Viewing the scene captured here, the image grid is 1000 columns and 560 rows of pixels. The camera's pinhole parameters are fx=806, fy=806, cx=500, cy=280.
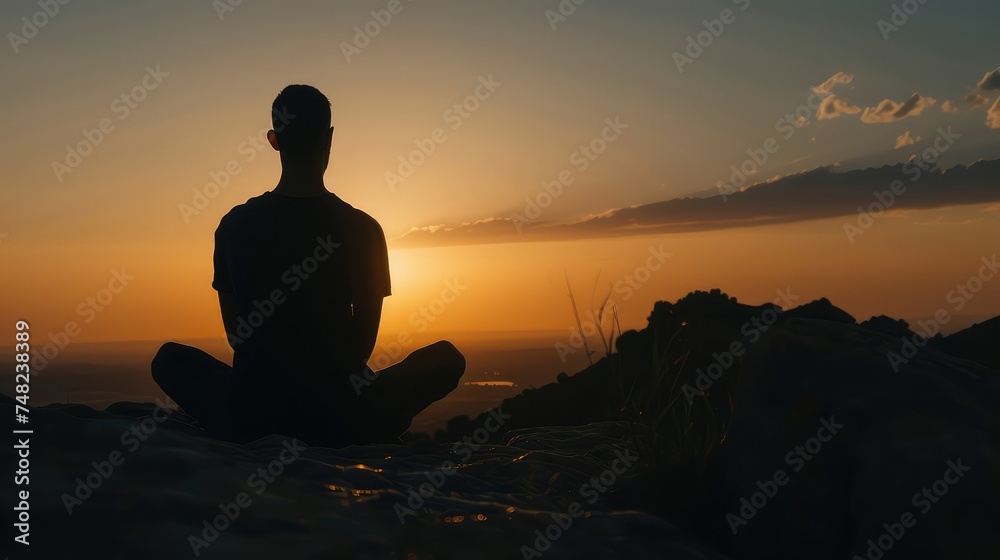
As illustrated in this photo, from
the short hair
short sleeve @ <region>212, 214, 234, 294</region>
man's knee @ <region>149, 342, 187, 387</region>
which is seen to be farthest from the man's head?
man's knee @ <region>149, 342, 187, 387</region>

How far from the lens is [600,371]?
834 centimetres

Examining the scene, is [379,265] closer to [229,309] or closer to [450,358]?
[450,358]

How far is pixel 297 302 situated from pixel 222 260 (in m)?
0.62

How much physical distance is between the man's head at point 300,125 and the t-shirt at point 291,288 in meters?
0.26

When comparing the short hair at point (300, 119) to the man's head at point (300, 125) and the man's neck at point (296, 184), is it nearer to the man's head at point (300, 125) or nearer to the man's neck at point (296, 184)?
the man's head at point (300, 125)

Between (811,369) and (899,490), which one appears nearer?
(899,490)

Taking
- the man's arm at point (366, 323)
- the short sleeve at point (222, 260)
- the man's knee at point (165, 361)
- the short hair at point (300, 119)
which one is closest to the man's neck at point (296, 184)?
the short hair at point (300, 119)

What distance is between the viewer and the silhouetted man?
15.5 feet

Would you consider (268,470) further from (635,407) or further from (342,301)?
(635,407)

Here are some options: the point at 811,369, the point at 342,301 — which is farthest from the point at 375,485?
the point at 811,369

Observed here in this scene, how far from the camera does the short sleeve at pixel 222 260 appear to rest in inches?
192

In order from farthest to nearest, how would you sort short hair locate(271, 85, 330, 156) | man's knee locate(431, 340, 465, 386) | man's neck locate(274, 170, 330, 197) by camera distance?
man's knee locate(431, 340, 465, 386) → man's neck locate(274, 170, 330, 197) → short hair locate(271, 85, 330, 156)

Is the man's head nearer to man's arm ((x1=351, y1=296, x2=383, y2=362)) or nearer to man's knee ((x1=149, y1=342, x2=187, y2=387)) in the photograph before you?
man's arm ((x1=351, y1=296, x2=383, y2=362))

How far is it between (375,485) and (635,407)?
4.76 feet
